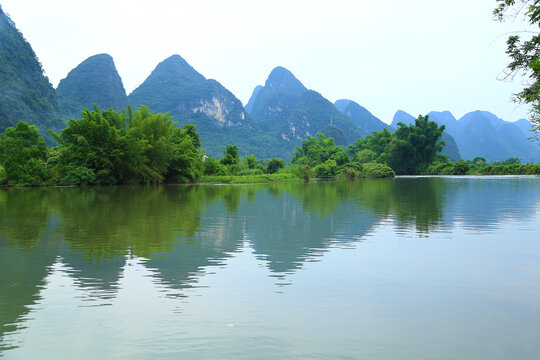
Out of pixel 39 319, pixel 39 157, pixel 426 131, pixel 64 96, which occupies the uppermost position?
pixel 64 96

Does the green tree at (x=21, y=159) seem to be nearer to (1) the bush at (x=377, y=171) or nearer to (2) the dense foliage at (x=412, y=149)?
(1) the bush at (x=377, y=171)

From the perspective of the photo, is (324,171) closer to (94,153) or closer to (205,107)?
(94,153)

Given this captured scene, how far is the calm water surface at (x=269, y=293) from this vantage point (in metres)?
3.74

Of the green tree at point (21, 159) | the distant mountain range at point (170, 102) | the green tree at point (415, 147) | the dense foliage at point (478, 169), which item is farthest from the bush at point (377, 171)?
the distant mountain range at point (170, 102)

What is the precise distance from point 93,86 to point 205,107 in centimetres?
4039

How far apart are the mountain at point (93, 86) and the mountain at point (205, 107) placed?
41.4 ft

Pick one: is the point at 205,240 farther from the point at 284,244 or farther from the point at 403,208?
the point at 403,208

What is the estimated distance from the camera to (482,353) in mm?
3547

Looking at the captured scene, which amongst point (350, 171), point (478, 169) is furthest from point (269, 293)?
point (478, 169)

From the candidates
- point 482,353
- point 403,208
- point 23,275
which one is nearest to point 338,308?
point 482,353

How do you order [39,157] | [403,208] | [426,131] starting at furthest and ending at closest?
[426,131] → [39,157] → [403,208]

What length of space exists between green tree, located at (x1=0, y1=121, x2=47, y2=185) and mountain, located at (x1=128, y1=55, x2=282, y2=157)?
9301 centimetres

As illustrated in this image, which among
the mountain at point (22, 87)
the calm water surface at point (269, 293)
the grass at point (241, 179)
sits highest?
A: the mountain at point (22, 87)

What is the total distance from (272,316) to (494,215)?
38.3 ft
